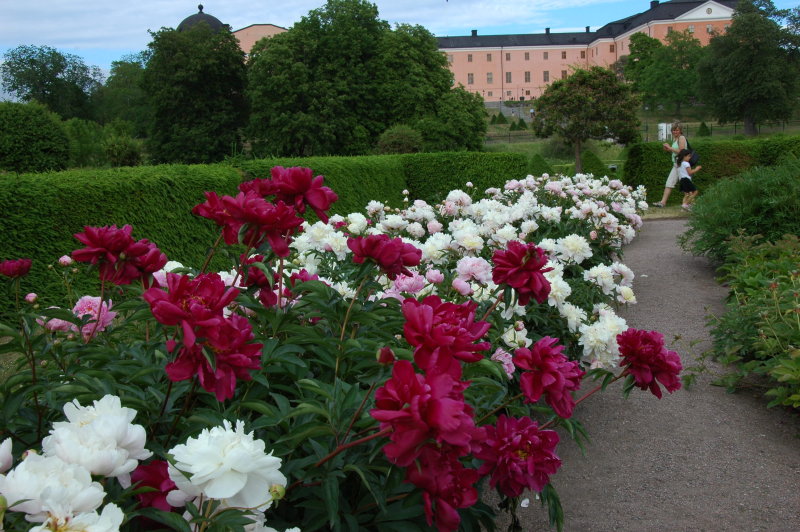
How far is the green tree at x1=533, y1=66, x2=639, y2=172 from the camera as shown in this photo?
72.0ft

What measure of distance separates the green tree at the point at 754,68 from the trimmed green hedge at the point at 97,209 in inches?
1725

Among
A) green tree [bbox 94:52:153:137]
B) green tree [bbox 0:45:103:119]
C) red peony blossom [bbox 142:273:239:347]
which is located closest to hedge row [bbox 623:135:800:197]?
red peony blossom [bbox 142:273:239:347]

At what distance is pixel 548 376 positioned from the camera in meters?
1.54

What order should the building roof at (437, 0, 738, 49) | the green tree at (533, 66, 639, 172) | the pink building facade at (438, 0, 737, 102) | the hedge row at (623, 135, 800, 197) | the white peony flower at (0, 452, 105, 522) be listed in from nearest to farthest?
the white peony flower at (0, 452, 105, 522) → the hedge row at (623, 135, 800, 197) → the green tree at (533, 66, 639, 172) → the building roof at (437, 0, 738, 49) → the pink building facade at (438, 0, 737, 102)

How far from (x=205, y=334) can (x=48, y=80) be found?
67385 millimetres

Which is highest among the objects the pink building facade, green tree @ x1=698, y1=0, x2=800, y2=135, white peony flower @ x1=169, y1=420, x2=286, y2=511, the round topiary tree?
the pink building facade

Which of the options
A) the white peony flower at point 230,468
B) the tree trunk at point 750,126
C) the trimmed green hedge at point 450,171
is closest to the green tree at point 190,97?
the trimmed green hedge at point 450,171

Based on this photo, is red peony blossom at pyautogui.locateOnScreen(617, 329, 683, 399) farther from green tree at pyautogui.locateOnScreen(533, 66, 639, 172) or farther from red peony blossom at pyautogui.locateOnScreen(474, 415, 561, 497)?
green tree at pyautogui.locateOnScreen(533, 66, 639, 172)

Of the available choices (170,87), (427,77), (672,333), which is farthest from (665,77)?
(672,333)

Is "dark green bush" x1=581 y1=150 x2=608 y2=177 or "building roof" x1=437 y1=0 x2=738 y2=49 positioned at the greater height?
"building roof" x1=437 y1=0 x2=738 y2=49

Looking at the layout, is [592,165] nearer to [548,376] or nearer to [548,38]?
[548,376]

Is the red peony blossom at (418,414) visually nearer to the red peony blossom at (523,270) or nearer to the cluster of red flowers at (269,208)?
the cluster of red flowers at (269,208)

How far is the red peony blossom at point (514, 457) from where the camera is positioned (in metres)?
1.50

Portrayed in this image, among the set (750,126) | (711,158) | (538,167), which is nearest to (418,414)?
(711,158)
